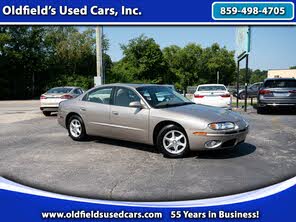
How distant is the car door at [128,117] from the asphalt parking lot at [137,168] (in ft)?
1.13

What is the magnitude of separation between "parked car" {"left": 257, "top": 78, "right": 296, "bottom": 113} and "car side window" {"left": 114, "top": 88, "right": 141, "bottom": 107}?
868cm

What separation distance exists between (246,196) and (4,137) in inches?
271

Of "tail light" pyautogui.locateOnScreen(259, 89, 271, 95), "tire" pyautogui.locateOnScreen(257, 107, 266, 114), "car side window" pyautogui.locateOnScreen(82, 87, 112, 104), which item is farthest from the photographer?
"tire" pyautogui.locateOnScreen(257, 107, 266, 114)

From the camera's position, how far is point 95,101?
7344 mm

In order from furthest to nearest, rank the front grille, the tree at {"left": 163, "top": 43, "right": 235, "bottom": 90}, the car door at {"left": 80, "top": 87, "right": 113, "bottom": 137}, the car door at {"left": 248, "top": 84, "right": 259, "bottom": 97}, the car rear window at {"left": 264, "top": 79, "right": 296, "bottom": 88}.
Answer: the car door at {"left": 248, "top": 84, "right": 259, "bottom": 97}, the car rear window at {"left": 264, "top": 79, "right": 296, "bottom": 88}, the tree at {"left": 163, "top": 43, "right": 235, "bottom": 90}, the car door at {"left": 80, "top": 87, "right": 113, "bottom": 137}, the front grille

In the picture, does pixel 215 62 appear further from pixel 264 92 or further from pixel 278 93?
pixel 278 93

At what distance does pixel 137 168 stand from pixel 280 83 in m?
10.2

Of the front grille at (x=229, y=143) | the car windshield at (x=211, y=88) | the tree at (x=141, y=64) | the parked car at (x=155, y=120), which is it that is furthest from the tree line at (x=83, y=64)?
the front grille at (x=229, y=143)

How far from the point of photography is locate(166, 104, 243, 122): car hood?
593 centimetres

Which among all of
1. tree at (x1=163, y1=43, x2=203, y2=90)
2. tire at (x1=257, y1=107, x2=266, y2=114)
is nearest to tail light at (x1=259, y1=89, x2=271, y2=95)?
tire at (x1=257, y1=107, x2=266, y2=114)

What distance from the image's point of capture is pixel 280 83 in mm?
13727

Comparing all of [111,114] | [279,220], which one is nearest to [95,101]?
[111,114]

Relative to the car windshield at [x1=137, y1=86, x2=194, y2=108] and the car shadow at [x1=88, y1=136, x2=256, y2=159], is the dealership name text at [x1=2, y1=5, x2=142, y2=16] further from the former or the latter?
the car shadow at [x1=88, y1=136, x2=256, y2=159]

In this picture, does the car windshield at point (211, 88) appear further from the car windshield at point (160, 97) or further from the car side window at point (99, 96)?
the car side window at point (99, 96)
